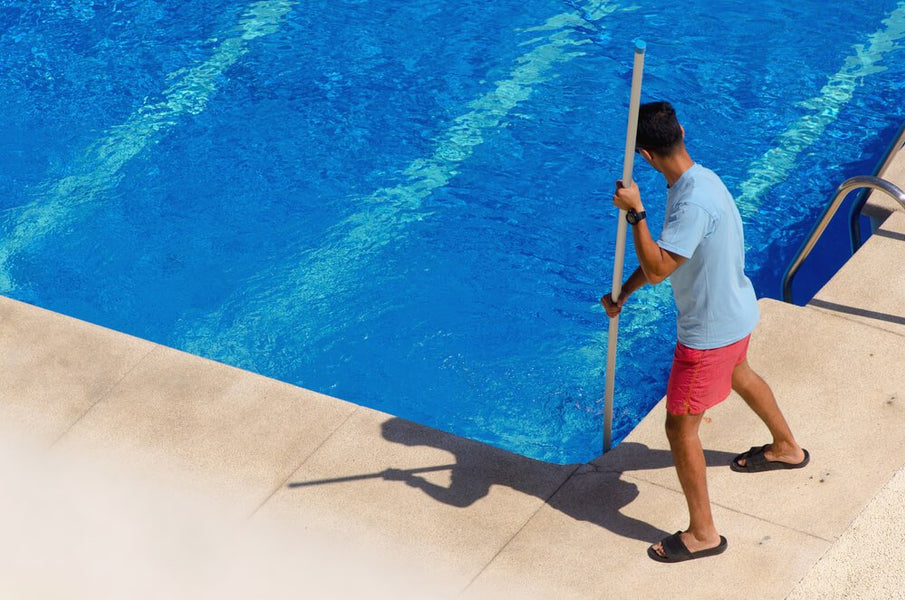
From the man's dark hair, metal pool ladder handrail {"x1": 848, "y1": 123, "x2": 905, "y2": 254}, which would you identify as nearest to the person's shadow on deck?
the man's dark hair

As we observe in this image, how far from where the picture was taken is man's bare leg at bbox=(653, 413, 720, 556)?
4102mm

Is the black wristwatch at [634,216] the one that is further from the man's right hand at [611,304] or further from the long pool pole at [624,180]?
the man's right hand at [611,304]

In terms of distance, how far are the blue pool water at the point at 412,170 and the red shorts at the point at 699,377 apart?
207cm

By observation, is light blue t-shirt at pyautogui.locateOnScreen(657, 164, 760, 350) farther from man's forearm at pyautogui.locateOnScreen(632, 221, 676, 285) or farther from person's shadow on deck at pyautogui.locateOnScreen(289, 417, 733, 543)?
person's shadow on deck at pyautogui.locateOnScreen(289, 417, 733, 543)

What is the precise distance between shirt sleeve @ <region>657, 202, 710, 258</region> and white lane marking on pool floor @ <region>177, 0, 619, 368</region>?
3.67 metres

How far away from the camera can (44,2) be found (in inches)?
436

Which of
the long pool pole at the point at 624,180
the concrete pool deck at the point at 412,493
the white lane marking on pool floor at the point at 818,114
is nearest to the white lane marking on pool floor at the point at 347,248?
the concrete pool deck at the point at 412,493

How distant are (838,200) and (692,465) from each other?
210 cm

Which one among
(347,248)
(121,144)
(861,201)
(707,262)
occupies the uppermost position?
(707,262)

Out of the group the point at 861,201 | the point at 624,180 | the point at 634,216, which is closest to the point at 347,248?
the point at 861,201

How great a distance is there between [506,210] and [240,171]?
7.41 feet

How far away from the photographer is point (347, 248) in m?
7.64

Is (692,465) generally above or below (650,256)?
below

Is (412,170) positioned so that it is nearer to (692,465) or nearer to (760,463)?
(760,463)
